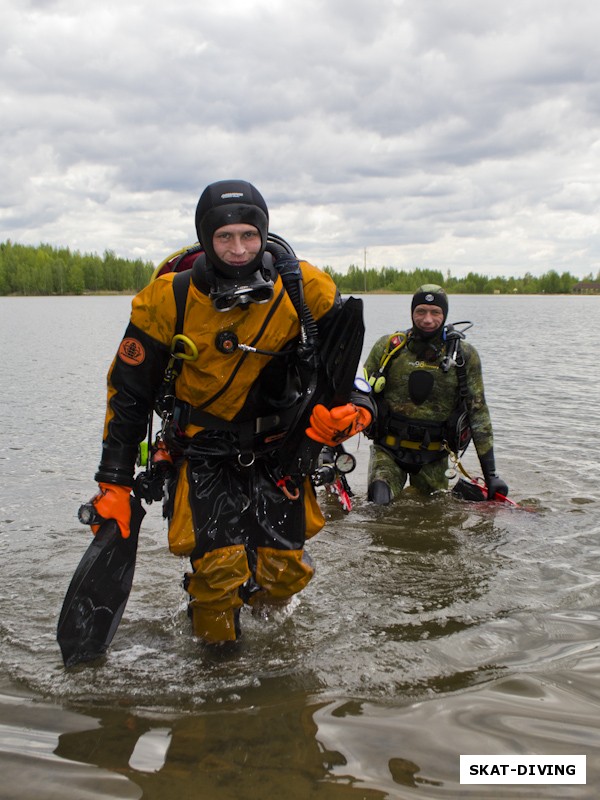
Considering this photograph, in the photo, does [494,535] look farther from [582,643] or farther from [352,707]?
[352,707]

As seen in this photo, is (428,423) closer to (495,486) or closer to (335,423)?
(495,486)

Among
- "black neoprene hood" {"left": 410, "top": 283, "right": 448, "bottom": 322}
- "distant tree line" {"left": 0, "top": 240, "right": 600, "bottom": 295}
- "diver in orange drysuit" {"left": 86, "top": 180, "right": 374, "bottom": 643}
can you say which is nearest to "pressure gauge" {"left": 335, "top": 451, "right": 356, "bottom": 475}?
"diver in orange drysuit" {"left": 86, "top": 180, "right": 374, "bottom": 643}

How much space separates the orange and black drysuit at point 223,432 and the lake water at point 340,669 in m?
0.46

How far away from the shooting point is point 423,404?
689 centimetres

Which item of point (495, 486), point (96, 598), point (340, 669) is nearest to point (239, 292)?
point (96, 598)

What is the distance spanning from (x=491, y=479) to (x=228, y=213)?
14.2 ft

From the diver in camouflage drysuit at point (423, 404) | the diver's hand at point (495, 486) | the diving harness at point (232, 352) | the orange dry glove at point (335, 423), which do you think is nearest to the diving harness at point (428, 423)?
the diver in camouflage drysuit at point (423, 404)

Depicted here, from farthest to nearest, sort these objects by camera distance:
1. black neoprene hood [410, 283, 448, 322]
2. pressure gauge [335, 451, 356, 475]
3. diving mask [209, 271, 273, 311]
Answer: black neoprene hood [410, 283, 448, 322] < pressure gauge [335, 451, 356, 475] < diving mask [209, 271, 273, 311]

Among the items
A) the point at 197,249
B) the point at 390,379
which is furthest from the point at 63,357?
the point at 197,249

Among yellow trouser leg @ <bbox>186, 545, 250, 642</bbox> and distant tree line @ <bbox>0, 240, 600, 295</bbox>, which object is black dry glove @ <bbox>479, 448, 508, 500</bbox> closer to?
yellow trouser leg @ <bbox>186, 545, 250, 642</bbox>

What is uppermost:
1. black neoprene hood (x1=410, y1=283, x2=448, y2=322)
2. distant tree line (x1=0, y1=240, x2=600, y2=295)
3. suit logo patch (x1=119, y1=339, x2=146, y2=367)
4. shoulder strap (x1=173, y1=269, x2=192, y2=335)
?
distant tree line (x1=0, y1=240, x2=600, y2=295)

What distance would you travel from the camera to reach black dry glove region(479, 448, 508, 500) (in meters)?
6.80

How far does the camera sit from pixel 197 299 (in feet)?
11.7

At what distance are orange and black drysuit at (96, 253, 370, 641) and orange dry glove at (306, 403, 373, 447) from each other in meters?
0.23
